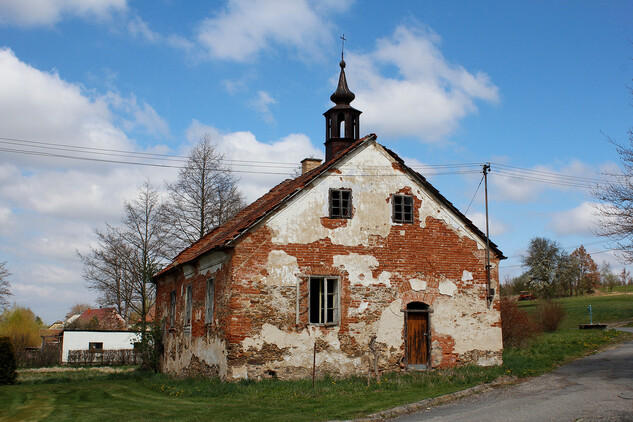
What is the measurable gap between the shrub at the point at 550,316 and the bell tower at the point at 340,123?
58.5ft

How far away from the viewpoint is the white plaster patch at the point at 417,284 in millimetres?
17484

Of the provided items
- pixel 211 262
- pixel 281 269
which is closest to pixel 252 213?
pixel 211 262

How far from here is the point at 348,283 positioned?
16.8 m

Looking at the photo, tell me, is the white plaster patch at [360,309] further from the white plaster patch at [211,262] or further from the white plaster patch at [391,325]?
the white plaster patch at [211,262]

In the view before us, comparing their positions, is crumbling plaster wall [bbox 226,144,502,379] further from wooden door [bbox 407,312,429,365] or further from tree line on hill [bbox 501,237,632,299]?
tree line on hill [bbox 501,237,632,299]

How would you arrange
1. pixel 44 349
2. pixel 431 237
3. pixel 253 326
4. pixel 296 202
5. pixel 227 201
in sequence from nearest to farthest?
pixel 253 326 → pixel 296 202 → pixel 431 237 → pixel 227 201 → pixel 44 349

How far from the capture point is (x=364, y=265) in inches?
670

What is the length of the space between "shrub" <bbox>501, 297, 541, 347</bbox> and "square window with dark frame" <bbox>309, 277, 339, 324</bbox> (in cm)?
1026

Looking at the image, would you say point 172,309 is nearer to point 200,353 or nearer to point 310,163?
point 200,353

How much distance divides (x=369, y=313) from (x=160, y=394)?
20.8ft

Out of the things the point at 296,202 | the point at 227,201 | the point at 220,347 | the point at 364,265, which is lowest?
the point at 220,347

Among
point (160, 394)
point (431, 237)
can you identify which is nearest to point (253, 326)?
point (160, 394)

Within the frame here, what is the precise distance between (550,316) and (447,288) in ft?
57.2

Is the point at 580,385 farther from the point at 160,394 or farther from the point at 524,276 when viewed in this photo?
the point at 524,276
